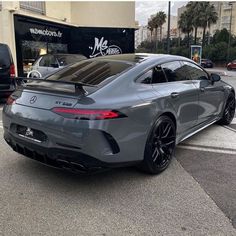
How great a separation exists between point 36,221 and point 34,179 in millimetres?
910

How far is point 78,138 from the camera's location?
2996mm

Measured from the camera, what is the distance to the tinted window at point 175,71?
13.8 feet

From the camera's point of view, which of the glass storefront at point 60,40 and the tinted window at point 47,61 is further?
the glass storefront at point 60,40

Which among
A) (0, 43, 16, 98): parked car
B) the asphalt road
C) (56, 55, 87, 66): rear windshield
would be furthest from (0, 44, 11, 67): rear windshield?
the asphalt road

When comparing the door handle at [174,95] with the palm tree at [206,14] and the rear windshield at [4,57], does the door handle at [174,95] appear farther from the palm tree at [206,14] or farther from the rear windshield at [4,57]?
the palm tree at [206,14]

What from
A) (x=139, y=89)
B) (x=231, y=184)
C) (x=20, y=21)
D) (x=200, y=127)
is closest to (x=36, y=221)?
(x=139, y=89)

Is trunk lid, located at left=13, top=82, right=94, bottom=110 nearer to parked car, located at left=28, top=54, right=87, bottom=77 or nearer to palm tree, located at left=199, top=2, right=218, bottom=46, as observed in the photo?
parked car, located at left=28, top=54, right=87, bottom=77

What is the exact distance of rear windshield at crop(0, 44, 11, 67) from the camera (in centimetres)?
862

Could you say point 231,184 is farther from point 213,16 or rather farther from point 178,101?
point 213,16

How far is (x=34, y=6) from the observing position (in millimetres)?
17297

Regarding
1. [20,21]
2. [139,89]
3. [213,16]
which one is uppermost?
[213,16]

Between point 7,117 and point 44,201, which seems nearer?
point 44,201

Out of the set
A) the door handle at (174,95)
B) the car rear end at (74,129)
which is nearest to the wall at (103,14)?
the door handle at (174,95)

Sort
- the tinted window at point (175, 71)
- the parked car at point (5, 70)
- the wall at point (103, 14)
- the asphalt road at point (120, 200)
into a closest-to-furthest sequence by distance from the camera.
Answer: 1. the asphalt road at point (120, 200)
2. the tinted window at point (175, 71)
3. the parked car at point (5, 70)
4. the wall at point (103, 14)
